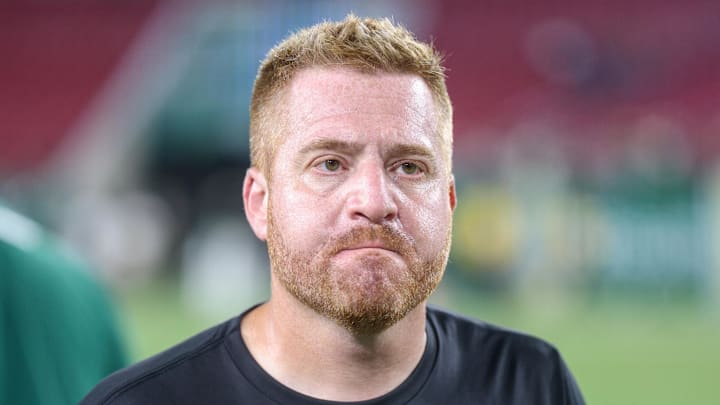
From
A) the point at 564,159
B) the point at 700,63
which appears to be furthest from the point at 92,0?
the point at 700,63

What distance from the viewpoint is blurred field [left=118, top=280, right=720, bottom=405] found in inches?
291

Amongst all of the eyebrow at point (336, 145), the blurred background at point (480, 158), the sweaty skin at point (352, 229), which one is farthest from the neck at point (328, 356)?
the blurred background at point (480, 158)

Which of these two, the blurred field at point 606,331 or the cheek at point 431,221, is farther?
the blurred field at point 606,331

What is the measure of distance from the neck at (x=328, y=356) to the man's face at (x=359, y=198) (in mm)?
53

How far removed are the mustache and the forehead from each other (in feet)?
0.65

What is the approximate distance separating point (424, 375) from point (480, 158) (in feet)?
37.3

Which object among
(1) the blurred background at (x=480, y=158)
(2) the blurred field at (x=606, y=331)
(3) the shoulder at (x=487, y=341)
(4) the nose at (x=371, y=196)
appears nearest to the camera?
(4) the nose at (x=371, y=196)

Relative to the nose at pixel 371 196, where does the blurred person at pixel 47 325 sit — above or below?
below

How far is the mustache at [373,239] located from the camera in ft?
6.25

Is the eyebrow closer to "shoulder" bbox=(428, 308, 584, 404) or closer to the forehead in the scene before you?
the forehead

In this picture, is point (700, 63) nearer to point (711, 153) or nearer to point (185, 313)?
point (711, 153)

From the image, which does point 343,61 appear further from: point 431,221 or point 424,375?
point 424,375

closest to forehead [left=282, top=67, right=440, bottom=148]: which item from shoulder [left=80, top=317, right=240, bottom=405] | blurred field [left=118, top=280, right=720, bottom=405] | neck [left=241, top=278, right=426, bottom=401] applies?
neck [left=241, top=278, right=426, bottom=401]

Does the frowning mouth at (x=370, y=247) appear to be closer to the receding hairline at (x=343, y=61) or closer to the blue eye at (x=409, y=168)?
the blue eye at (x=409, y=168)
